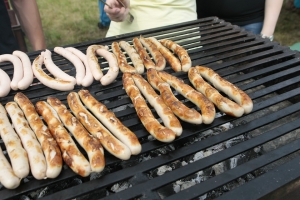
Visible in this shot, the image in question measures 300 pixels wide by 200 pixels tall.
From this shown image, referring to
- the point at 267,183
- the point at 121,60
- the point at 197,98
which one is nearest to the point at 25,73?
the point at 121,60

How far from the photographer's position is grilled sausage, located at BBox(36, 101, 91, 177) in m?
1.73

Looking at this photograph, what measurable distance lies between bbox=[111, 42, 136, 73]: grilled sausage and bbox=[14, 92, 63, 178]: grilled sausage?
3.12 feet

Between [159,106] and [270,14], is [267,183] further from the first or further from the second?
[270,14]

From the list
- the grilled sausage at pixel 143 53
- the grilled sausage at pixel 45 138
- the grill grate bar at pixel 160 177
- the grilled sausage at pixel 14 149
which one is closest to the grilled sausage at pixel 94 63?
the grilled sausage at pixel 143 53

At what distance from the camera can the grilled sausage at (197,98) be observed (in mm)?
2082

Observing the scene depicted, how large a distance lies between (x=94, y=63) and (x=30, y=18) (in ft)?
6.61

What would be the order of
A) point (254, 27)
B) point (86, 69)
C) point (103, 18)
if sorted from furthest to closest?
point (103, 18) → point (254, 27) → point (86, 69)

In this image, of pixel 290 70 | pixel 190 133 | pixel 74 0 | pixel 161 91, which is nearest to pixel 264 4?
pixel 290 70

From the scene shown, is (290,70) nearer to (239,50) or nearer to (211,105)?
(239,50)

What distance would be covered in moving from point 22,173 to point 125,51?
6.00 feet

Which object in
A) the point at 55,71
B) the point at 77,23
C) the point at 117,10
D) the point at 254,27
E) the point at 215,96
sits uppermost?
the point at 117,10

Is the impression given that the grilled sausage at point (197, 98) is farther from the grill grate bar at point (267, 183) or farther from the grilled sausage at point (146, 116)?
the grill grate bar at point (267, 183)

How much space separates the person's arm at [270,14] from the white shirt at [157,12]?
1.14 metres

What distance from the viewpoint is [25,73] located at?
264 cm
